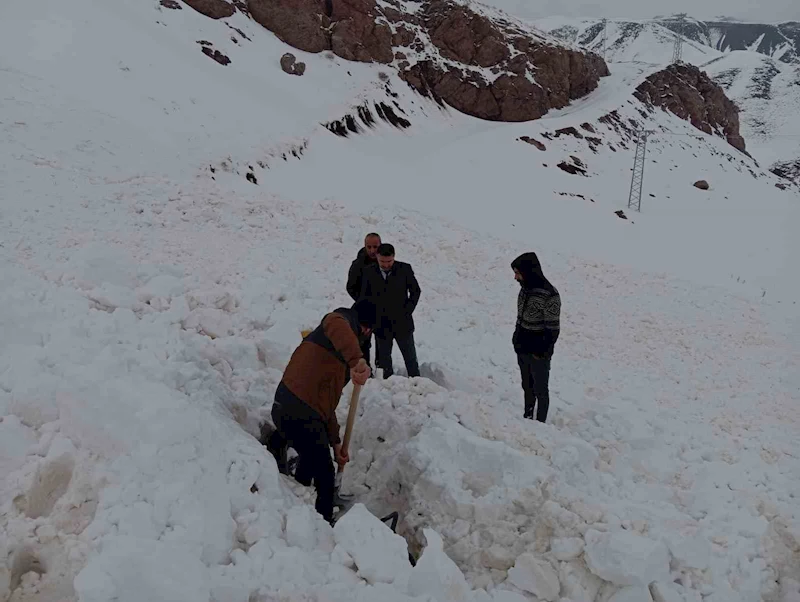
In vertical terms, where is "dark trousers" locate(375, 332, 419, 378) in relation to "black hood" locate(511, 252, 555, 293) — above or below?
below

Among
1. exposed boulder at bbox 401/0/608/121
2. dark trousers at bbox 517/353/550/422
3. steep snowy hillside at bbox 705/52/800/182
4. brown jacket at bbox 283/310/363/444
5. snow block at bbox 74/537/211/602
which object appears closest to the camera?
snow block at bbox 74/537/211/602

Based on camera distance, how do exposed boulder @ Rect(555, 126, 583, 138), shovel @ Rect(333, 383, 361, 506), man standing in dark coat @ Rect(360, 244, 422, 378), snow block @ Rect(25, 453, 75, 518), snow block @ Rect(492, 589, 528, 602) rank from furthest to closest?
1. exposed boulder @ Rect(555, 126, 583, 138)
2. man standing in dark coat @ Rect(360, 244, 422, 378)
3. shovel @ Rect(333, 383, 361, 506)
4. snow block @ Rect(492, 589, 528, 602)
5. snow block @ Rect(25, 453, 75, 518)

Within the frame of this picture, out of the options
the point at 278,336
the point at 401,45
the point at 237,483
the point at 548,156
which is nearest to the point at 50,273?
the point at 278,336

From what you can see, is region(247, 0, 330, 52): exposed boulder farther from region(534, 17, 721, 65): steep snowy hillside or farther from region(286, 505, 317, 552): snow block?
region(534, 17, 721, 65): steep snowy hillside

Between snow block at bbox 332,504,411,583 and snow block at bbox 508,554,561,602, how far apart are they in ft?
2.69

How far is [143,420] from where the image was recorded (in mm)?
3365

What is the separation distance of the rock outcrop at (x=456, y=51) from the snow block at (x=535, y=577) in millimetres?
28207

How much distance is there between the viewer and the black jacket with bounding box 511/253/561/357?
559 cm

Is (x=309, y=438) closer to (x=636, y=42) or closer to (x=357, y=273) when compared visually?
(x=357, y=273)

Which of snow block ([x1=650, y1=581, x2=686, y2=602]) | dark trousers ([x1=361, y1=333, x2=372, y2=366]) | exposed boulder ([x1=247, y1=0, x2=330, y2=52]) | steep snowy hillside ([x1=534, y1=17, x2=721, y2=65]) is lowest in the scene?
snow block ([x1=650, y1=581, x2=686, y2=602])

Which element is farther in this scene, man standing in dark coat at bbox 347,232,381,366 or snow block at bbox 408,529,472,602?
man standing in dark coat at bbox 347,232,381,366

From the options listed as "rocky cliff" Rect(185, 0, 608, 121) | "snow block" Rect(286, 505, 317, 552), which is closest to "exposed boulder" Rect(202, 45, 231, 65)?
"rocky cliff" Rect(185, 0, 608, 121)

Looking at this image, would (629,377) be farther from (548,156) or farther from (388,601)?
(548,156)

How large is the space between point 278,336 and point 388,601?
3.11 m
